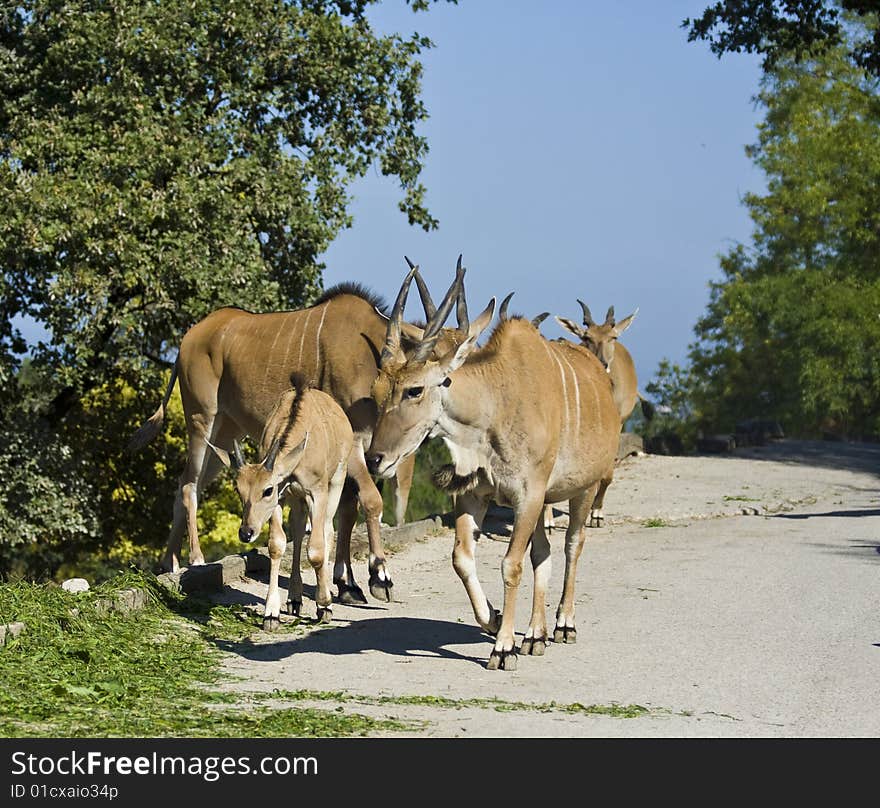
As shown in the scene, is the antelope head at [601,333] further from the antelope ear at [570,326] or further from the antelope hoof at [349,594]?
the antelope hoof at [349,594]

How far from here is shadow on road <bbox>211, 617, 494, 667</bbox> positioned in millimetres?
8297

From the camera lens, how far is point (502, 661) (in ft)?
25.8

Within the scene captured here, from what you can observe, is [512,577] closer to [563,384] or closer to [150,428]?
[563,384]

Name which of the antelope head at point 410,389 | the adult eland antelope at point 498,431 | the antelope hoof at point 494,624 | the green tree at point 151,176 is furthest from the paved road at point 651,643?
the green tree at point 151,176

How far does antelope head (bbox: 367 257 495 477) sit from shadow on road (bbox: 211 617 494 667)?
1275 mm

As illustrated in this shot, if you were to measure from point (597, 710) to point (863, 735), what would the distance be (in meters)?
1.26

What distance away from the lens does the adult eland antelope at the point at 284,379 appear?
10.2 meters

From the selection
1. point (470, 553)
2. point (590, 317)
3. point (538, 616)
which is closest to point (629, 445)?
point (590, 317)

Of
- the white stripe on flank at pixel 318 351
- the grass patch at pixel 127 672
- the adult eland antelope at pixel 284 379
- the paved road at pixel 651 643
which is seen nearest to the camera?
the grass patch at pixel 127 672

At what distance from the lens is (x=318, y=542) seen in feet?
29.2

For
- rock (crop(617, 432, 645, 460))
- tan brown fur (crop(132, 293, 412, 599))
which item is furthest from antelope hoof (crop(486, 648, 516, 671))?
rock (crop(617, 432, 645, 460))

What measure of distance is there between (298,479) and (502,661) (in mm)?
1913

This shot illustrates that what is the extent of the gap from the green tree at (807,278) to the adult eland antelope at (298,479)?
19128mm

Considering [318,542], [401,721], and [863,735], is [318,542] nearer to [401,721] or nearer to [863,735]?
[401,721]
